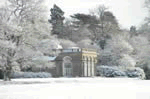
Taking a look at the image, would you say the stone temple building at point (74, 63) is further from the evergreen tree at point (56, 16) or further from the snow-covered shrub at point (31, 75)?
the evergreen tree at point (56, 16)

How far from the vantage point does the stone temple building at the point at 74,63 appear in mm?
44812

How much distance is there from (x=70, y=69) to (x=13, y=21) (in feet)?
60.4

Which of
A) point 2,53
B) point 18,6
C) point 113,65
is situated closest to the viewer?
point 2,53

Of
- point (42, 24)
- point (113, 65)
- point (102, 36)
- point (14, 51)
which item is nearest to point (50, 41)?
point (42, 24)

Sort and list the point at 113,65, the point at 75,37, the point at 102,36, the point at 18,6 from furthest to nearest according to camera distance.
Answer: the point at 75,37 < the point at 102,36 < the point at 113,65 < the point at 18,6

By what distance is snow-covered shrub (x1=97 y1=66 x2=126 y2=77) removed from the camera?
47594 mm

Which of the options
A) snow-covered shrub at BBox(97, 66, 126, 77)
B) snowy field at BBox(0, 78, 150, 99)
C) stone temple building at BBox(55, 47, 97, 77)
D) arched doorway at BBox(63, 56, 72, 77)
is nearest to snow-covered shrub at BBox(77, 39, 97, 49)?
snow-covered shrub at BBox(97, 66, 126, 77)

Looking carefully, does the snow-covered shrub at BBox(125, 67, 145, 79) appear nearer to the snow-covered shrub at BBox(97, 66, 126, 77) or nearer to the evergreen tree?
the snow-covered shrub at BBox(97, 66, 126, 77)

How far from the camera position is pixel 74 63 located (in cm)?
4500

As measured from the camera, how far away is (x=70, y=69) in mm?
45438

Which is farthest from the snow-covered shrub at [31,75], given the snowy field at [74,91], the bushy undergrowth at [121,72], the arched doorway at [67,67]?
the snowy field at [74,91]

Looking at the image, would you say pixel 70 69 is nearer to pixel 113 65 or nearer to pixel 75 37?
pixel 113 65

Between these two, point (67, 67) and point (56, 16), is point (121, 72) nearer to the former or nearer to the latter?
point (67, 67)

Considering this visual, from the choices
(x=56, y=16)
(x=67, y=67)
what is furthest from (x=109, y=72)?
(x=56, y=16)
